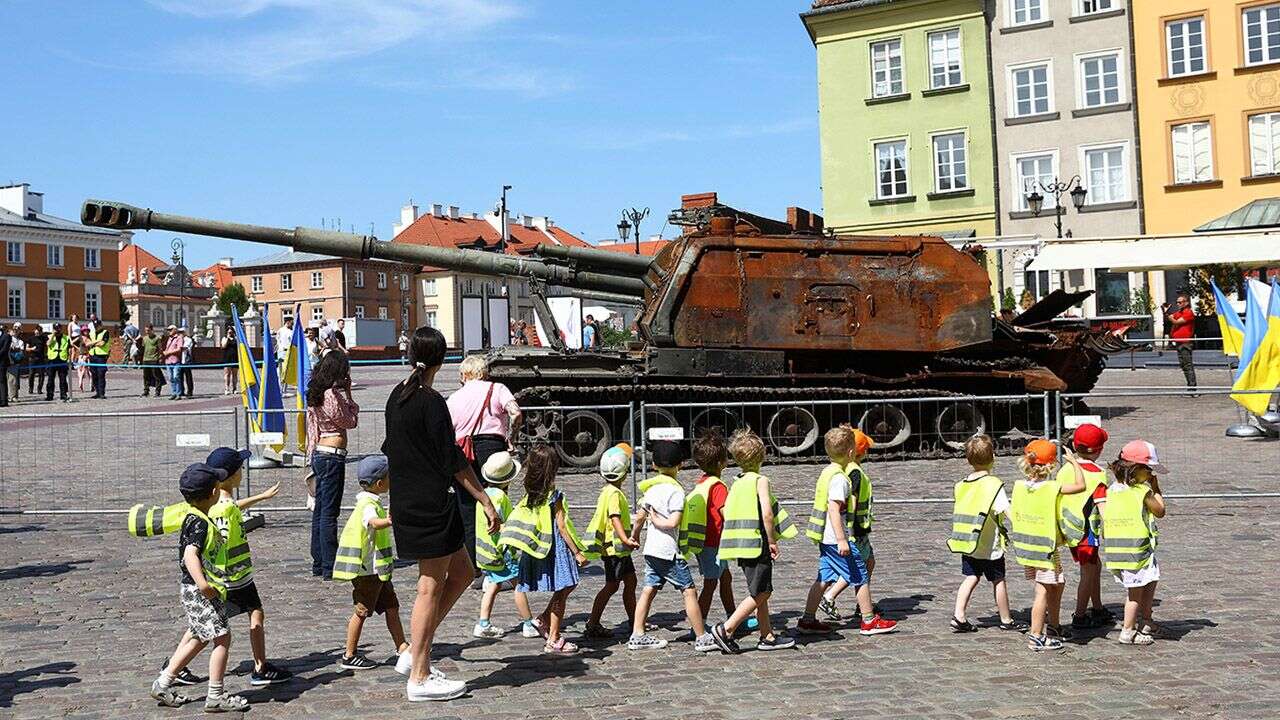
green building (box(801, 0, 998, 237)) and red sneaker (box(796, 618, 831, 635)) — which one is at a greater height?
green building (box(801, 0, 998, 237))

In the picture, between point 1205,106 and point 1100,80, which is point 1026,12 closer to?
point 1100,80

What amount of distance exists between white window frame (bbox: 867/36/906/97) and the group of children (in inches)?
1336

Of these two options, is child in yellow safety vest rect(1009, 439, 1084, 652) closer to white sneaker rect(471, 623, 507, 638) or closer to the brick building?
white sneaker rect(471, 623, 507, 638)

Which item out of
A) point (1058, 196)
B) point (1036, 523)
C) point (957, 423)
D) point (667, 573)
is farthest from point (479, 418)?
point (1058, 196)

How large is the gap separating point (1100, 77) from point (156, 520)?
36.7 metres

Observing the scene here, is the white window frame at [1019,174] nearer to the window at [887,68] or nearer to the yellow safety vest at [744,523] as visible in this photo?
the window at [887,68]

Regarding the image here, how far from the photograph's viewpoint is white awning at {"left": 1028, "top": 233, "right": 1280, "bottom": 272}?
28.0 metres

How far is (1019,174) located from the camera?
39.2 meters

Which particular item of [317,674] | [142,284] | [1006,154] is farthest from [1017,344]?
[142,284]

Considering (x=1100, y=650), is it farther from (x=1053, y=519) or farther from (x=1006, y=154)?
(x=1006, y=154)

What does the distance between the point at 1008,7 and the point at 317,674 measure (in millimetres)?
36583

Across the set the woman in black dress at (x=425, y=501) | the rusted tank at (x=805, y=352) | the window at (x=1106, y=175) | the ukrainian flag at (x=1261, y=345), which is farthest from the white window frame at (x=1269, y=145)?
the woman in black dress at (x=425, y=501)

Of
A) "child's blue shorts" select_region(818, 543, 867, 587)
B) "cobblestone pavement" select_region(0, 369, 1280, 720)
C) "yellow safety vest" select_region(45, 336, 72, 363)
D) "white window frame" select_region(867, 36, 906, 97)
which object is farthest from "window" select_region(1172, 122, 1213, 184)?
"child's blue shorts" select_region(818, 543, 867, 587)

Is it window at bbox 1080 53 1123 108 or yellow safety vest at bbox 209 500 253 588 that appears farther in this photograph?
→ window at bbox 1080 53 1123 108
